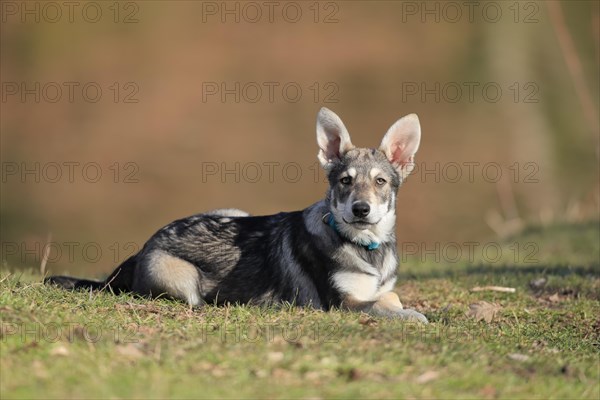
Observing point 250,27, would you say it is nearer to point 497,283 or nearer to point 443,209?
point 443,209

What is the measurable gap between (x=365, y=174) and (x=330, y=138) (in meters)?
0.61

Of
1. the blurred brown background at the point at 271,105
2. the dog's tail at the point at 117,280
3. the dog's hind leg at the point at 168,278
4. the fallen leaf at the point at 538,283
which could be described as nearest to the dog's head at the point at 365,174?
the dog's hind leg at the point at 168,278

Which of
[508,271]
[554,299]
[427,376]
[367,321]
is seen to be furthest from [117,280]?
[508,271]

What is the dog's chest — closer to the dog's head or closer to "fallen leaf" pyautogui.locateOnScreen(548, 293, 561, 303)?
the dog's head

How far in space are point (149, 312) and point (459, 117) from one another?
25.1 metres

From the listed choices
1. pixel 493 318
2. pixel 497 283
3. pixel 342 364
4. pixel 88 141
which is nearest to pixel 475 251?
pixel 497 283

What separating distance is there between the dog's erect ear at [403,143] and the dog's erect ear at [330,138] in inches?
12.8

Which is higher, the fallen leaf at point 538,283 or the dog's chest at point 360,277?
the dog's chest at point 360,277

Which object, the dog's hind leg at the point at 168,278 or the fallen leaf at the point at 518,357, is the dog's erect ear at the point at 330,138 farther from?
the fallen leaf at the point at 518,357

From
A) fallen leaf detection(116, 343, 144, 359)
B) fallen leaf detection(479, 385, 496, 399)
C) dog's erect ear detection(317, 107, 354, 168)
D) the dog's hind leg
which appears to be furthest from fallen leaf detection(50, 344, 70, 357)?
dog's erect ear detection(317, 107, 354, 168)

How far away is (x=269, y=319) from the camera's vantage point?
6.87 metres

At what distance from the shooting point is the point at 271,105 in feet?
104

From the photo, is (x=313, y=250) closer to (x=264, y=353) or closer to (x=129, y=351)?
(x=264, y=353)

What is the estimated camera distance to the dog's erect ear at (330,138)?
26.3 ft
